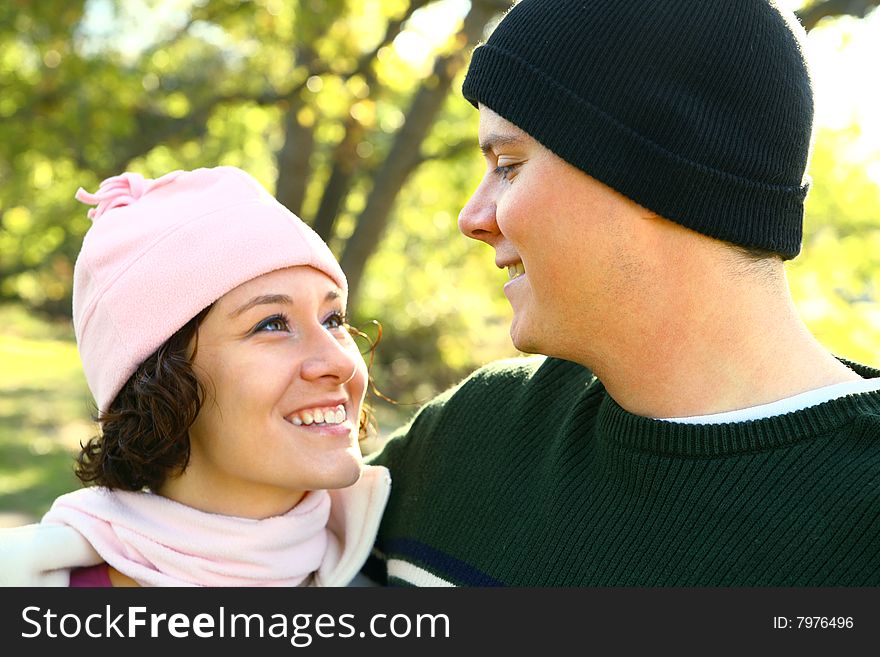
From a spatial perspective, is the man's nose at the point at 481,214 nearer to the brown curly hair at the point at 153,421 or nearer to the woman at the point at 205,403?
the woman at the point at 205,403

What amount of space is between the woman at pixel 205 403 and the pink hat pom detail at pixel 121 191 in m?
0.07

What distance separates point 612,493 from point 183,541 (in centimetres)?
111

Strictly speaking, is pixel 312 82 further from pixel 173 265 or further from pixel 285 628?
pixel 285 628

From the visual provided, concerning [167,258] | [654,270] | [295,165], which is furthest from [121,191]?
[295,165]

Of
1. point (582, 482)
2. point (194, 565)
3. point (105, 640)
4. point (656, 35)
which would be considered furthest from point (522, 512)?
point (656, 35)

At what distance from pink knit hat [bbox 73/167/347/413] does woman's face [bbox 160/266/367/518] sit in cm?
7

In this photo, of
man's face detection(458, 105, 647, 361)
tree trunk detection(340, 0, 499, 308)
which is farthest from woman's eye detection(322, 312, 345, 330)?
tree trunk detection(340, 0, 499, 308)

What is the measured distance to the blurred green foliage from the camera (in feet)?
23.8

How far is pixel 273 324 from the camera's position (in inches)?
106

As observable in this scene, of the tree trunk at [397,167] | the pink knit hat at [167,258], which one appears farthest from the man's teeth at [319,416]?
the tree trunk at [397,167]

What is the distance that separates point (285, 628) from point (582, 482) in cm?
79

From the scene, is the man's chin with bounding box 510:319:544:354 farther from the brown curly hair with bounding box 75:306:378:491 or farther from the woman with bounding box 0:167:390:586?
the brown curly hair with bounding box 75:306:378:491

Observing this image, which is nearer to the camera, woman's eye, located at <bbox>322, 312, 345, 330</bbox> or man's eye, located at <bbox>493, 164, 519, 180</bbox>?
man's eye, located at <bbox>493, 164, 519, 180</bbox>

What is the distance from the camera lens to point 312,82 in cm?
775
